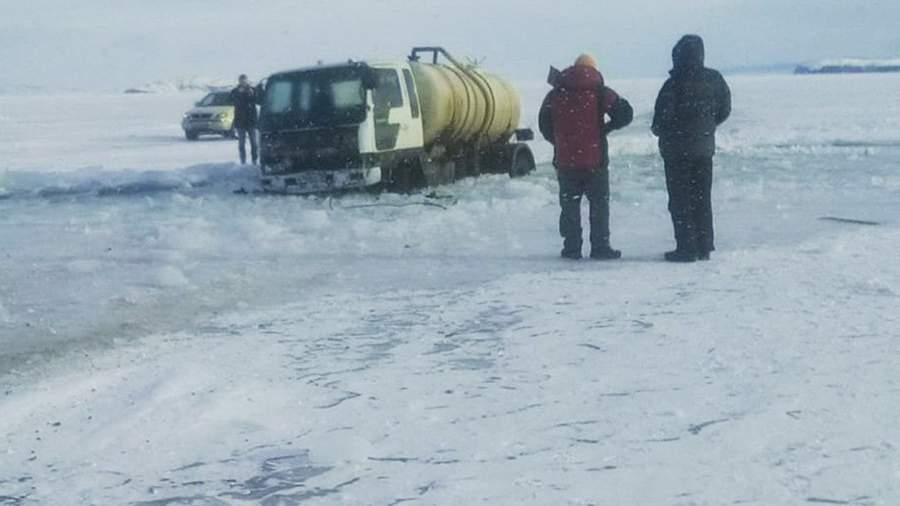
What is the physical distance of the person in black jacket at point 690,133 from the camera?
9.68 meters

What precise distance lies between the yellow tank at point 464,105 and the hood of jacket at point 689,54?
902 cm

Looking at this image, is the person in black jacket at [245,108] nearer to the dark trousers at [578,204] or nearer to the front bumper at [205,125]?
the dark trousers at [578,204]

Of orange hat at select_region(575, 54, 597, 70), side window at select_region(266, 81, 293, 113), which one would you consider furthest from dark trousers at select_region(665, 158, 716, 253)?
side window at select_region(266, 81, 293, 113)

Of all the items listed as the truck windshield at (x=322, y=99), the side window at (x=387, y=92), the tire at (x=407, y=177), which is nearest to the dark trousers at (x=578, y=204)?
the truck windshield at (x=322, y=99)

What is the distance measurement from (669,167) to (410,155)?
841 cm

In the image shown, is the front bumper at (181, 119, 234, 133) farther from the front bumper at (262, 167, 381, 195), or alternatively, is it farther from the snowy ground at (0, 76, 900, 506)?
the snowy ground at (0, 76, 900, 506)

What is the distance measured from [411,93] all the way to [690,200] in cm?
882

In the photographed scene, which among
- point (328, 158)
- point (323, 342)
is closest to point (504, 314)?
point (323, 342)

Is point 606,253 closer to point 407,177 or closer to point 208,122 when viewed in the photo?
point 407,177

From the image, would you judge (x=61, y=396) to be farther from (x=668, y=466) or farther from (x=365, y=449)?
(x=668, y=466)

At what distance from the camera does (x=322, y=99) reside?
17.4m

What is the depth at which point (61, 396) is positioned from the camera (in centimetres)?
611

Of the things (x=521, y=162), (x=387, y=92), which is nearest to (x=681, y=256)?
(x=387, y=92)

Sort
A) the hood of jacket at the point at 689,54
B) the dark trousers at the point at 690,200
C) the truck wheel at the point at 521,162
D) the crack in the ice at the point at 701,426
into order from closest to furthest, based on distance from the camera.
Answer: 1. the crack in the ice at the point at 701,426
2. the hood of jacket at the point at 689,54
3. the dark trousers at the point at 690,200
4. the truck wheel at the point at 521,162
